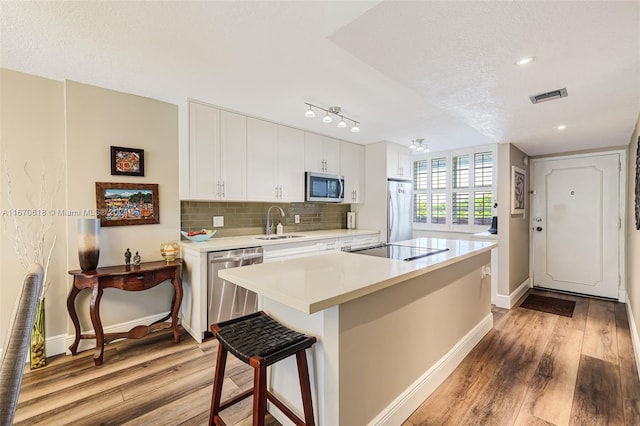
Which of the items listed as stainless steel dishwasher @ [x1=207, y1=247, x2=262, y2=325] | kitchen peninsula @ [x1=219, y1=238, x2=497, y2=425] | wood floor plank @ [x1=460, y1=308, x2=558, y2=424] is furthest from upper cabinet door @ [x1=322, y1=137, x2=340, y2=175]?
wood floor plank @ [x1=460, y1=308, x2=558, y2=424]

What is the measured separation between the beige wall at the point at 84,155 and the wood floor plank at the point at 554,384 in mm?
3114

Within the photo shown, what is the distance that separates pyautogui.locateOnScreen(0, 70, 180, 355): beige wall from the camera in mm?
2283

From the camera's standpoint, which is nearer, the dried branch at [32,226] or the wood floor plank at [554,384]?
the wood floor plank at [554,384]

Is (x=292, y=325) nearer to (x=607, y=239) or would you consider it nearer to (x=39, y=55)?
(x=39, y=55)

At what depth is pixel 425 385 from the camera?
74.7 inches

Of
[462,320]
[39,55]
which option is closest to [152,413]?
[462,320]

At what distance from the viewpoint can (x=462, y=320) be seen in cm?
243

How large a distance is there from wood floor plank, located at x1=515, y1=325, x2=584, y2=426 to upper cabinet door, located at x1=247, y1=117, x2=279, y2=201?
115 inches

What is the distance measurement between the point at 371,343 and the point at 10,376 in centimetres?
133

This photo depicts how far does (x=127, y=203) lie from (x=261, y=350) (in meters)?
2.21

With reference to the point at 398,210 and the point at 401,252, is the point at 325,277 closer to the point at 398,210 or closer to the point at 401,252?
the point at 401,252

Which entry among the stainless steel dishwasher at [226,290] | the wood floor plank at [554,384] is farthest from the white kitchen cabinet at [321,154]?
the wood floor plank at [554,384]

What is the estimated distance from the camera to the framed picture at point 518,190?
12.3 ft

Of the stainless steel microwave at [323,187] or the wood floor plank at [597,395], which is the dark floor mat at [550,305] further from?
the stainless steel microwave at [323,187]
